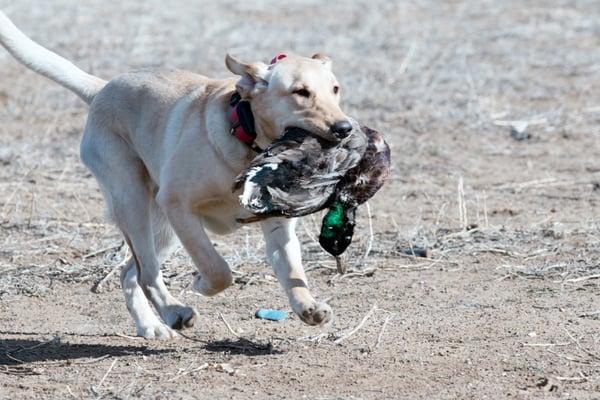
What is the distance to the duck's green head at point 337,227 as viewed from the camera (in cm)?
516

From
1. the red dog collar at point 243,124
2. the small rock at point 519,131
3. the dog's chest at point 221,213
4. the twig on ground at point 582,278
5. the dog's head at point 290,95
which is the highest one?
the dog's head at point 290,95

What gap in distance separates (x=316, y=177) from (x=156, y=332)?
132 centimetres

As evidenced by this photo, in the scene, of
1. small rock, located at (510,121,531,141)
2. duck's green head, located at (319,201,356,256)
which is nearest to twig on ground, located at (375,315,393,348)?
duck's green head, located at (319,201,356,256)

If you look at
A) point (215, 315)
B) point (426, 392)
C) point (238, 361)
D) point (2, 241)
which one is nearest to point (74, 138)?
point (2, 241)

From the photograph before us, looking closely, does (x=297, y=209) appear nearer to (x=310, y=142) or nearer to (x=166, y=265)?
(x=310, y=142)

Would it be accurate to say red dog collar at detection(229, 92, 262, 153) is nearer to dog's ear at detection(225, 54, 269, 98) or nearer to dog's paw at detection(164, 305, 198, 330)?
dog's ear at detection(225, 54, 269, 98)

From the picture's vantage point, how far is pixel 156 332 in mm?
5762

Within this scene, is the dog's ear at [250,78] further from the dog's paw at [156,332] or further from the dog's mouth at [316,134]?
the dog's paw at [156,332]

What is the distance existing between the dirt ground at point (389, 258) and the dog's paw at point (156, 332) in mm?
85

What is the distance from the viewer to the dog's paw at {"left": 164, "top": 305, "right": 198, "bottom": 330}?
5.38 meters

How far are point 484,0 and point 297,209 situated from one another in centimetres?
1368

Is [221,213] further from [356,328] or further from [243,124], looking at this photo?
[356,328]

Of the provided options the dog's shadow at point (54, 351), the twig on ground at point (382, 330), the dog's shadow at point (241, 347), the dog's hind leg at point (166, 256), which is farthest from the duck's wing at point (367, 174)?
the dog's shadow at point (54, 351)

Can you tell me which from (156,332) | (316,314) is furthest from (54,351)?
(316,314)
